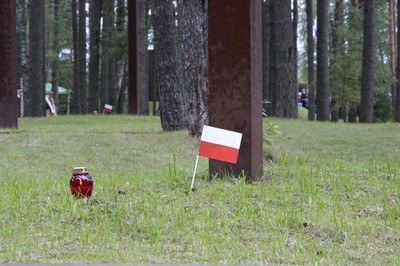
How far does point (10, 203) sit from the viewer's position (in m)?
7.41

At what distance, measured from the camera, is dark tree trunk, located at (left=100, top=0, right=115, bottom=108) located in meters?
32.7

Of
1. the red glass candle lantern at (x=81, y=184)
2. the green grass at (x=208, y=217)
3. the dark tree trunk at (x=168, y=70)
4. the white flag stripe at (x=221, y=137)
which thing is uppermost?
the dark tree trunk at (x=168, y=70)

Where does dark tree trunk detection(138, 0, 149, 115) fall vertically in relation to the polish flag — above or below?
above

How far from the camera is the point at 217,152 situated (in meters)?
8.06

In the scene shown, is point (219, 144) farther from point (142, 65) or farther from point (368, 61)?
point (368, 61)

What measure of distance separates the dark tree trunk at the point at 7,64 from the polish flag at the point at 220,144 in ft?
28.4

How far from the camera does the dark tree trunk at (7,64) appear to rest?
51.4 feet

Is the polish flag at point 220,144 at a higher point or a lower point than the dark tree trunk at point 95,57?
lower

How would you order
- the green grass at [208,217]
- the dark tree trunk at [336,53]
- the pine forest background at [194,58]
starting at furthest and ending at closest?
the dark tree trunk at [336,53] < the pine forest background at [194,58] < the green grass at [208,217]

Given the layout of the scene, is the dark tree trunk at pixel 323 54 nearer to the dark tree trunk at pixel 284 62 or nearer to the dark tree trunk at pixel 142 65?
the dark tree trunk at pixel 284 62

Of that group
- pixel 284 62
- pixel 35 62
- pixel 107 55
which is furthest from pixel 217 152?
pixel 107 55

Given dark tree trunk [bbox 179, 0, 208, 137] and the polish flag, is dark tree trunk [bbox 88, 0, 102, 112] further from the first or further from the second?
the polish flag

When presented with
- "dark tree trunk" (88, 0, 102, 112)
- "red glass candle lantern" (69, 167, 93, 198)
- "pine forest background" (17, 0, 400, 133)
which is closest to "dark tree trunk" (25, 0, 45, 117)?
"pine forest background" (17, 0, 400, 133)

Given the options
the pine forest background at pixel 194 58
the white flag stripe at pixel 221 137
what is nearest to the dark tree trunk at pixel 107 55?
the pine forest background at pixel 194 58
